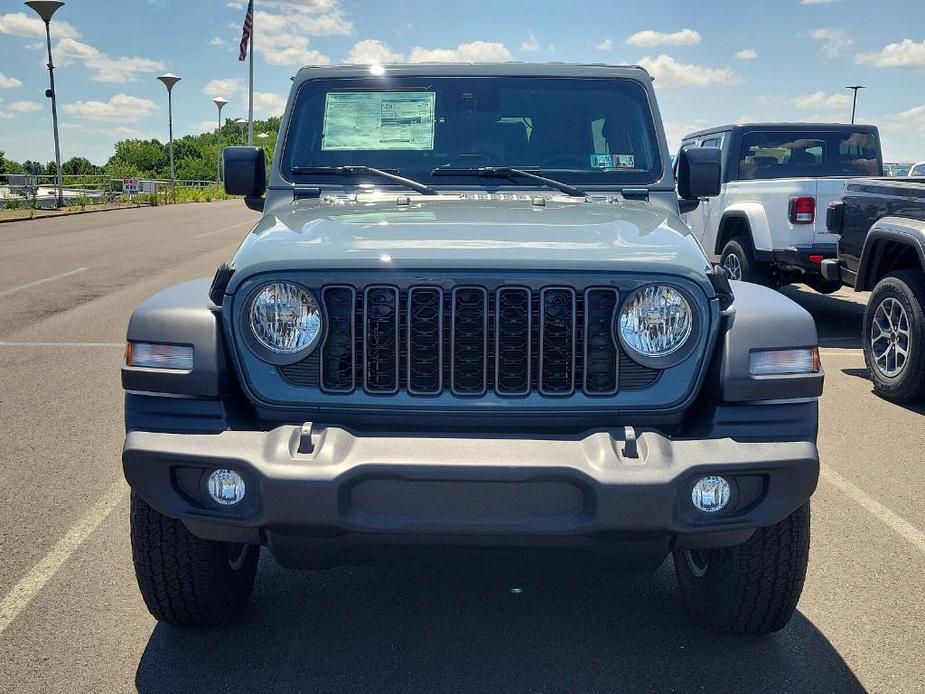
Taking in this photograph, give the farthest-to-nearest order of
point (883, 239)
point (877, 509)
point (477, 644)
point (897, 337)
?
point (883, 239) → point (897, 337) → point (877, 509) → point (477, 644)

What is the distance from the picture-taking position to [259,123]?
16912cm

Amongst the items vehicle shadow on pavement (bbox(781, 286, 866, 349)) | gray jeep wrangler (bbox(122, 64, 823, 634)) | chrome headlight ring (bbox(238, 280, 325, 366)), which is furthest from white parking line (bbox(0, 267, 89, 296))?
chrome headlight ring (bbox(238, 280, 325, 366))

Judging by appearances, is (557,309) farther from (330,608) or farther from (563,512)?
(330,608)

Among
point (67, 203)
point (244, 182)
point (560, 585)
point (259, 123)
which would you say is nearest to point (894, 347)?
point (560, 585)

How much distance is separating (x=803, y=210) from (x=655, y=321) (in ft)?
25.1

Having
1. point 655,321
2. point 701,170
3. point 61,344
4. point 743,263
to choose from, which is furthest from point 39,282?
point 655,321

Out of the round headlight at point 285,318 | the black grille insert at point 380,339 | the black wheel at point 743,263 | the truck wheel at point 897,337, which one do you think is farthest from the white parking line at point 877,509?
the black wheel at point 743,263

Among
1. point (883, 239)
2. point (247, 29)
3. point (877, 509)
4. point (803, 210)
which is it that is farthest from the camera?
point (247, 29)

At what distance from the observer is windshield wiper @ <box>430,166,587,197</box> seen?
4203 millimetres

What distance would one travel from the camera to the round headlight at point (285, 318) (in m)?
2.99

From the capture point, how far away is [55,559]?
400 cm

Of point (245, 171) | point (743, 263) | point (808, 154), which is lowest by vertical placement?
point (743, 263)

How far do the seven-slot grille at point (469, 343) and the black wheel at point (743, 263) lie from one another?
785 centimetres

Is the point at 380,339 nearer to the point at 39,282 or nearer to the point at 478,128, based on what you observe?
the point at 478,128
